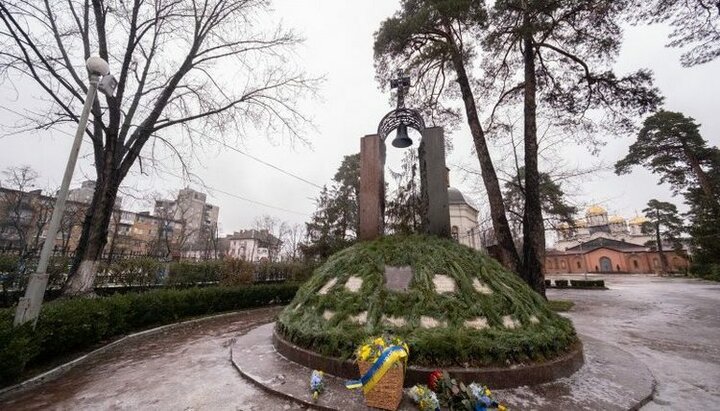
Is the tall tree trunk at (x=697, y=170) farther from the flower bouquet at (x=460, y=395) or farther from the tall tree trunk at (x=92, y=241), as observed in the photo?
the tall tree trunk at (x=92, y=241)

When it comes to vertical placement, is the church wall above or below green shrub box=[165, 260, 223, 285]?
above

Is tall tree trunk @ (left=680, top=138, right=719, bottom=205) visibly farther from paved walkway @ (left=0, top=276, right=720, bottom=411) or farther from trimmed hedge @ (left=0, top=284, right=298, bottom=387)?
trimmed hedge @ (left=0, top=284, right=298, bottom=387)

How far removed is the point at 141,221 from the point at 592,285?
69.6m

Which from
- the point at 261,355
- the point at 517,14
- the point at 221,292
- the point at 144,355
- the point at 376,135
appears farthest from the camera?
the point at 221,292

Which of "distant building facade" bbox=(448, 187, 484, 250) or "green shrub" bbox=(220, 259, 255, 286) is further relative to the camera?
"distant building facade" bbox=(448, 187, 484, 250)

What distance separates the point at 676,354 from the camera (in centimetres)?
532

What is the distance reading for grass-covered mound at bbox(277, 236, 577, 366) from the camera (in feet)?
11.9

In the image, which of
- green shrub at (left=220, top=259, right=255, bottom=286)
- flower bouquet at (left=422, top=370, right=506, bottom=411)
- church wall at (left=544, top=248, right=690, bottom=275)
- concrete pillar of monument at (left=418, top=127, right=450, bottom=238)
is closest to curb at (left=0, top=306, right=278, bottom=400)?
flower bouquet at (left=422, top=370, right=506, bottom=411)

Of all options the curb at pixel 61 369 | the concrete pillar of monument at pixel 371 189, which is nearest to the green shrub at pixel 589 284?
the concrete pillar of monument at pixel 371 189

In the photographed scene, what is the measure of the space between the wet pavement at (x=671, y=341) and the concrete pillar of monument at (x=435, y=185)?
3.86 meters

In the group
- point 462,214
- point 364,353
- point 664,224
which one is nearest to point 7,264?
point 364,353

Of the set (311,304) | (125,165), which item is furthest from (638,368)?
(125,165)

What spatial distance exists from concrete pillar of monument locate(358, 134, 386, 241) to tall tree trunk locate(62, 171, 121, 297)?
6.81m

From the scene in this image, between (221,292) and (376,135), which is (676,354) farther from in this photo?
(221,292)
